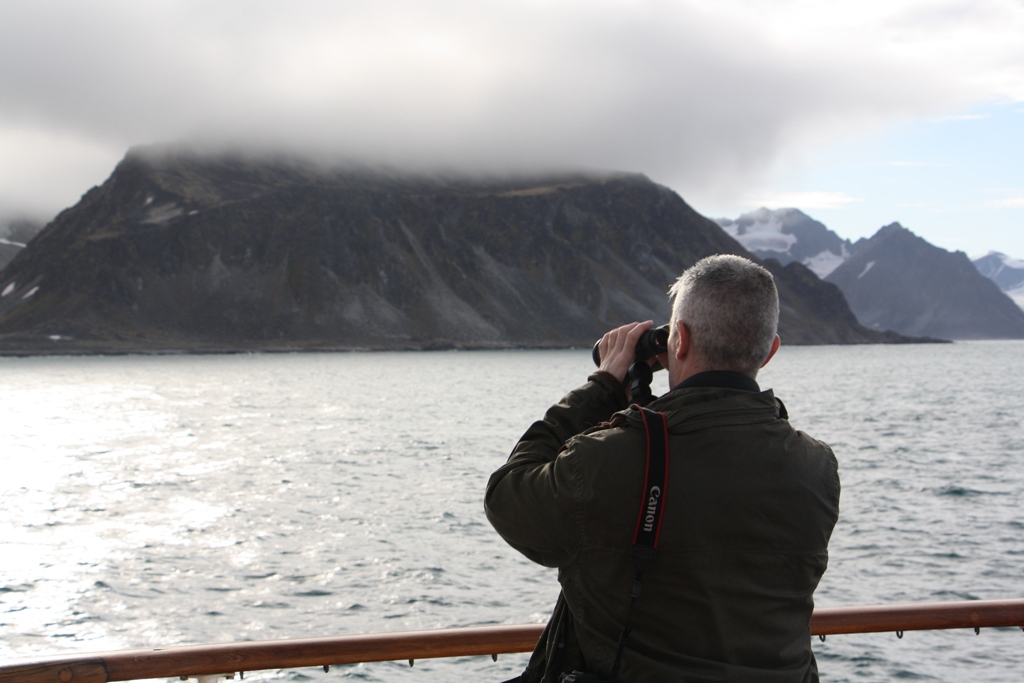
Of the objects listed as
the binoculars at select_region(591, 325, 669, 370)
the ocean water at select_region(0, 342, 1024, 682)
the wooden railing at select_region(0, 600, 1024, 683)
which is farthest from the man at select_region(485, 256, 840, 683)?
the ocean water at select_region(0, 342, 1024, 682)

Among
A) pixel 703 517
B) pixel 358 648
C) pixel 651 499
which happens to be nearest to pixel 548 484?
pixel 651 499

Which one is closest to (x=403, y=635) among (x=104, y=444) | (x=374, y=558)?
(x=374, y=558)

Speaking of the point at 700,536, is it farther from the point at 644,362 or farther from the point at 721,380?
the point at 644,362

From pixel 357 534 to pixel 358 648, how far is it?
20.4m

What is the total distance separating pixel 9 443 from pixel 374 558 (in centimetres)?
3711

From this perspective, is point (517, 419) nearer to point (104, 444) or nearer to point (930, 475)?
point (104, 444)

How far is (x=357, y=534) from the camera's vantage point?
23.5 meters

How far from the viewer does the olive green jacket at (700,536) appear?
2494 millimetres

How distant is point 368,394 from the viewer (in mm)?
83250

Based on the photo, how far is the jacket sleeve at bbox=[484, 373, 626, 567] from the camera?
259 centimetres

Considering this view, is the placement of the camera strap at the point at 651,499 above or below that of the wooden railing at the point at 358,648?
above

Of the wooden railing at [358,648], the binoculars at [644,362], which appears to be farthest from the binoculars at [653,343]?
the wooden railing at [358,648]

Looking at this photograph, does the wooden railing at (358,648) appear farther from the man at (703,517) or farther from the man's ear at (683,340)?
the man's ear at (683,340)

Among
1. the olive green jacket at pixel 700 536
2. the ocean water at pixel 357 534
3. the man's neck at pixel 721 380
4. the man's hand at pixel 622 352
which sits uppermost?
the man's hand at pixel 622 352
